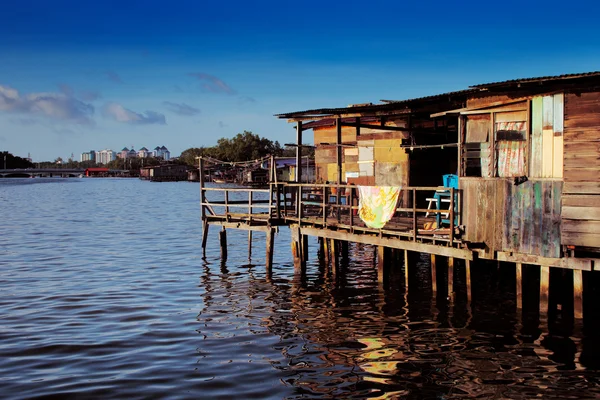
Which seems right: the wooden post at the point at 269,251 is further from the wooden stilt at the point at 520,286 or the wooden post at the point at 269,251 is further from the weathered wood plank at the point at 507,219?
the weathered wood plank at the point at 507,219

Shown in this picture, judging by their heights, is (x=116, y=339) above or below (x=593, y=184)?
below

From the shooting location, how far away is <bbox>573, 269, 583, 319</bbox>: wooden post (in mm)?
14008

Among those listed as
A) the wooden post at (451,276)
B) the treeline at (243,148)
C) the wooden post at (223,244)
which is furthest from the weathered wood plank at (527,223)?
the treeline at (243,148)

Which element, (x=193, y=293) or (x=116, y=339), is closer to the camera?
(x=116, y=339)

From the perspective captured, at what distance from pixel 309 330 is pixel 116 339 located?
467 cm

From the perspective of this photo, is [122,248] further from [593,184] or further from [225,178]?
[225,178]

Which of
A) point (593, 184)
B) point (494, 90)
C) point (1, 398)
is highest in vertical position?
point (494, 90)

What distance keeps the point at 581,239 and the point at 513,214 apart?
1.70 metres

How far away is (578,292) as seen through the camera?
14266 millimetres

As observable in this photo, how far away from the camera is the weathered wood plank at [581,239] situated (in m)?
13.4

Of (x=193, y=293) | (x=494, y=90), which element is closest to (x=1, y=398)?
(x=193, y=293)

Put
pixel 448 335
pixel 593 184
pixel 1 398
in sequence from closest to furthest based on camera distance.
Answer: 1. pixel 1 398
2. pixel 593 184
3. pixel 448 335

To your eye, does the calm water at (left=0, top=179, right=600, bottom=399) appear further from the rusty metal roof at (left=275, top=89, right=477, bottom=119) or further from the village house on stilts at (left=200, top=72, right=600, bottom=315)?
the rusty metal roof at (left=275, top=89, right=477, bottom=119)

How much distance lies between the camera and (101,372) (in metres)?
12.5
